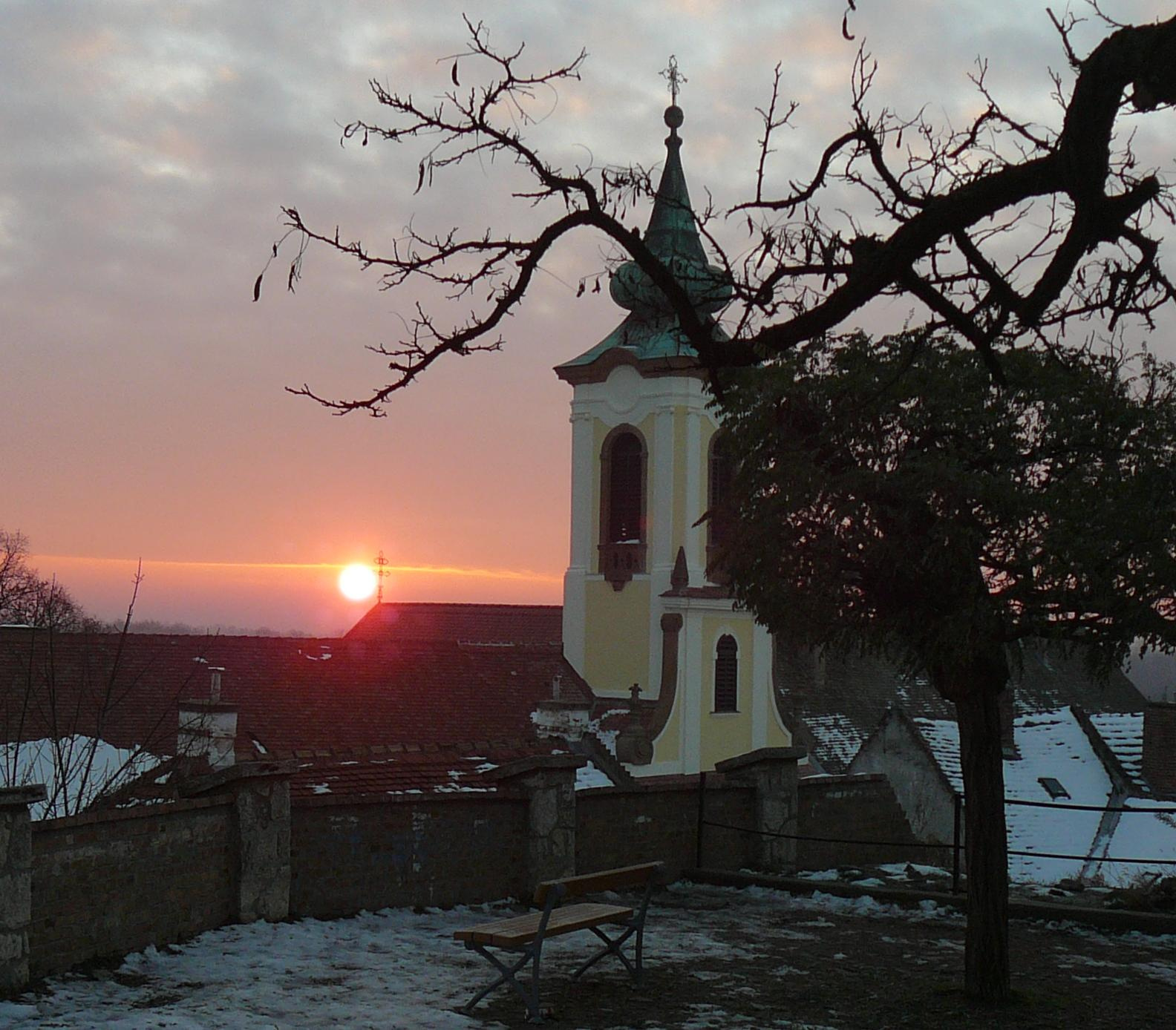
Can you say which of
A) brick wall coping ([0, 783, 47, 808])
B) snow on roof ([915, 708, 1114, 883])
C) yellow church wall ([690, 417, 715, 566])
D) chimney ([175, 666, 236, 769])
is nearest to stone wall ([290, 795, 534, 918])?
brick wall coping ([0, 783, 47, 808])

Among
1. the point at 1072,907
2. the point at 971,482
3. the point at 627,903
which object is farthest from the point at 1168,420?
the point at 627,903

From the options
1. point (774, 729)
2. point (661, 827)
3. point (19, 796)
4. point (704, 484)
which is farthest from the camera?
point (774, 729)

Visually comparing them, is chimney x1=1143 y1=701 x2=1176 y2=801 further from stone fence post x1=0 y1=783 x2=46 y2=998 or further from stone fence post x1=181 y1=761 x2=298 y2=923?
stone fence post x1=0 y1=783 x2=46 y2=998

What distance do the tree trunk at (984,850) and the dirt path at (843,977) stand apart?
9.1 inches

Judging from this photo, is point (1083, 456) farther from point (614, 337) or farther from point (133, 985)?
point (614, 337)

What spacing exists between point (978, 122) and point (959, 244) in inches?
26.7

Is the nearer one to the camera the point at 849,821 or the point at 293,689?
the point at 849,821

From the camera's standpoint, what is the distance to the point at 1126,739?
39688 millimetres

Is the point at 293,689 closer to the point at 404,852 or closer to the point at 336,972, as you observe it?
the point at 404,852

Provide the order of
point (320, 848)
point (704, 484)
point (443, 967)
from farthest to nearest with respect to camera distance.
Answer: point (704, 484) → point (320, 848) → point (443, 967)

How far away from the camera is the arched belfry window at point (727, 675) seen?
4709 cm

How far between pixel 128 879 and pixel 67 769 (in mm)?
4492

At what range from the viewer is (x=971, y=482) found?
9609mm

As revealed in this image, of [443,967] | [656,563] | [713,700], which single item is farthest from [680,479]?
[443,967]
